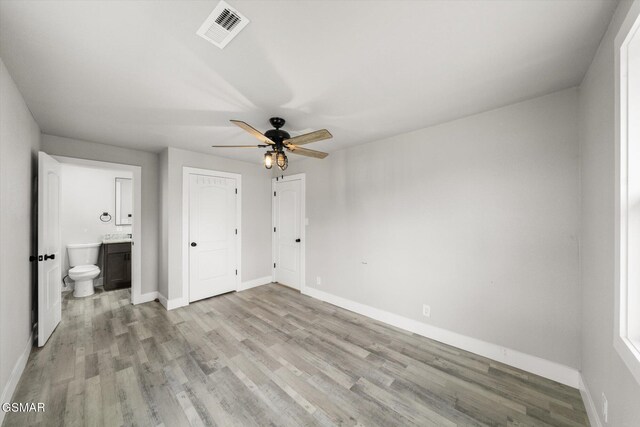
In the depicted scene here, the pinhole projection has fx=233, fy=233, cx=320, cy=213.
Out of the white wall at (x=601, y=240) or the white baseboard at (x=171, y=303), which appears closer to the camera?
the white wall at (x=601, y=240)

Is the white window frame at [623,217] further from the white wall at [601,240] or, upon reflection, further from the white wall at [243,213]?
the white wall at [243,213]

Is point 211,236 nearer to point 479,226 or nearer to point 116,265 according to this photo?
point 116,265

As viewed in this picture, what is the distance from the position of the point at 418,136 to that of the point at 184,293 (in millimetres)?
4037

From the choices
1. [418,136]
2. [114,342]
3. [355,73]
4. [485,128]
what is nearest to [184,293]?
[114,342]

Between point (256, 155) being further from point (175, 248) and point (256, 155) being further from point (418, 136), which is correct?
point (418, 136)

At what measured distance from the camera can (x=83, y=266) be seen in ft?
13.4

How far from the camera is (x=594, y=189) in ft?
5.13

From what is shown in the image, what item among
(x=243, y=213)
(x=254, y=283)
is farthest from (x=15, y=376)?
(x=243, y=213)

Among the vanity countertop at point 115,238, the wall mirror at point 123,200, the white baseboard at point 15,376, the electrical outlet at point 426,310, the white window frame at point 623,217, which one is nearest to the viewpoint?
the white window frame at point 623,217

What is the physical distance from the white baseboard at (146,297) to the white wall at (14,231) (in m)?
1.22

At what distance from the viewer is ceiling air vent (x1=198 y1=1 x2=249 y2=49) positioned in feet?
3.85

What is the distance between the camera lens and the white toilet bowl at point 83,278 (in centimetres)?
384

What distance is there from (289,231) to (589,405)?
3.92m

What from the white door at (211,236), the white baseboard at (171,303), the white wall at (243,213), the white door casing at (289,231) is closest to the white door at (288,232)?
the white door casing at (289,231)
